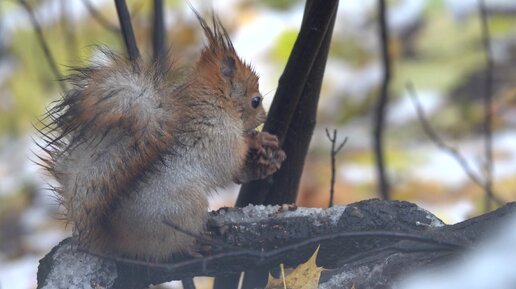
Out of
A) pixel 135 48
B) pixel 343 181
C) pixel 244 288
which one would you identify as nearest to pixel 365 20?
pixel 343 181

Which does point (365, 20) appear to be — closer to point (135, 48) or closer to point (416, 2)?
point (416, 2)

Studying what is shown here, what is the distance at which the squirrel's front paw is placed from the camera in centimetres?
160

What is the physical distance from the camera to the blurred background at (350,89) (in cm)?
339

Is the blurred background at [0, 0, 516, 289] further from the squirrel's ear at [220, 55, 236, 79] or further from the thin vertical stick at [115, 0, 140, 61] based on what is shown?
the squirrel's ear at [220, 55, 236, 79]

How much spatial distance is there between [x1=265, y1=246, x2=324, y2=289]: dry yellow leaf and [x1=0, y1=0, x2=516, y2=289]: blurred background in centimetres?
180

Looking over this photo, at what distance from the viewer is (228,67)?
5.26ft

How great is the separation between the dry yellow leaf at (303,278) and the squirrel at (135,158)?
14cm

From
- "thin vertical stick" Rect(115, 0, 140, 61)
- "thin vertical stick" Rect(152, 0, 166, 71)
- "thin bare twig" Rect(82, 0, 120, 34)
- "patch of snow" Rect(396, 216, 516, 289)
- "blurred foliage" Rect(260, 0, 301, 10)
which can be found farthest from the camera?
"blurred foliage" Rect(260, 0, 301, 10)

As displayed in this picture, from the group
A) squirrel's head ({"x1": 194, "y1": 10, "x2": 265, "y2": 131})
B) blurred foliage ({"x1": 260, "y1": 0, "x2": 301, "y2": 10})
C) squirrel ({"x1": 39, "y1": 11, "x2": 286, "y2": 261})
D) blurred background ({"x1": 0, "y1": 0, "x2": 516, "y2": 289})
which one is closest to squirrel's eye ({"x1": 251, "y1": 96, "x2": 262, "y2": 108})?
squirrel's head ({"x1": 194, "y1": 10, "x2": 265, "y2": 131})

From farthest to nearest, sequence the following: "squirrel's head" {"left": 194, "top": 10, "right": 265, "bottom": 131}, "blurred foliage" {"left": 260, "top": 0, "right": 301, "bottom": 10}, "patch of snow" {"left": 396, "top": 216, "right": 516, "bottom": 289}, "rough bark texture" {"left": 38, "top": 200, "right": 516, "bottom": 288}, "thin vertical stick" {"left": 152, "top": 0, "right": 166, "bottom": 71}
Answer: "blurred foliage" {"left": 260, "top": 0, "right": 301, "bottom": 10} < "thin vertical stick" {"left": 152, "top": 0, "right": 166, "bottom": 71} < "squirrel's head" {"left": 194, "top": 10, "right": 265, "bottom": 131} < "rough bark texture" {"left": 38, "top": 200, "right": 516, "bottom": 288} < "patch of snow" {"left": 396, "top": 216, "right": 516, "bottom": 289}

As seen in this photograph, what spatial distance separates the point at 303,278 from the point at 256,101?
1.24 ft

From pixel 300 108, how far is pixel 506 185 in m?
1.67

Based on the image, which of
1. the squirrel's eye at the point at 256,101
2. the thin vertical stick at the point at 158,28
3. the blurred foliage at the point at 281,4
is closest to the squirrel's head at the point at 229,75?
the squirrel's eye at the point at 256,101

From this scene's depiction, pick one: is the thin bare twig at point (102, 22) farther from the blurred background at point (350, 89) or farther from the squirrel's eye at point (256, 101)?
the squirrel's eye at point (256, 101)
